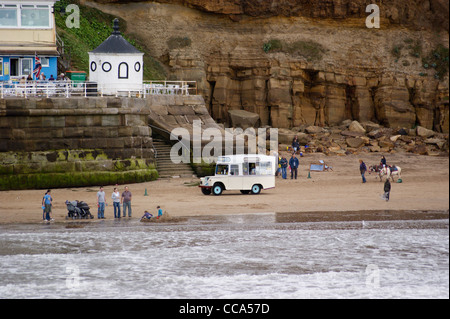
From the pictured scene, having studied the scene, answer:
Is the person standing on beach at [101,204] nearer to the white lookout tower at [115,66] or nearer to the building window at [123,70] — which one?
the white lookout tower at [115,66]

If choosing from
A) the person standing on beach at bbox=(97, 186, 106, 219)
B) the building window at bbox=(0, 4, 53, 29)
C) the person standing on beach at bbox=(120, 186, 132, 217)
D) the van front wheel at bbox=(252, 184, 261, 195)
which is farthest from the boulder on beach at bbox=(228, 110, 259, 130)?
the person standing on beach at bbox=(97, 186, 106, 219)

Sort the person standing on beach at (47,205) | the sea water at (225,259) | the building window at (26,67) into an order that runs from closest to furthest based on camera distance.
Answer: the sea water at (225,259)
the person standing on beach at (47,205)
the building window at (26,67)

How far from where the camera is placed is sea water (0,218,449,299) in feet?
54.5

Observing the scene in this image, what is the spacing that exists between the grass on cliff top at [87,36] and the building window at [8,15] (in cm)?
629

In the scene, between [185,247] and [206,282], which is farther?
[185,247]

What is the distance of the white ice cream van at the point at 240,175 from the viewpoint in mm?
A: 28234

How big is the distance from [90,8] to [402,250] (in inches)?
1474

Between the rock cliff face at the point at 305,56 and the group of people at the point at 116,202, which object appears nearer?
the group of people at the point at 116,202

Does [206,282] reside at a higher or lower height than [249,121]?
lower

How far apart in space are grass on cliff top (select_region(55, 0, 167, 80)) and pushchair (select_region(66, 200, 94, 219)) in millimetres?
18187

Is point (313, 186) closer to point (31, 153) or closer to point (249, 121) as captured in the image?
point (31, 153)

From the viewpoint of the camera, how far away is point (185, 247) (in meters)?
20.5

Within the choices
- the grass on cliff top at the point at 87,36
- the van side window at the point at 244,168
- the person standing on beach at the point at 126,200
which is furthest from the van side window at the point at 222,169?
the grass on cliff top at the point at 87,36
